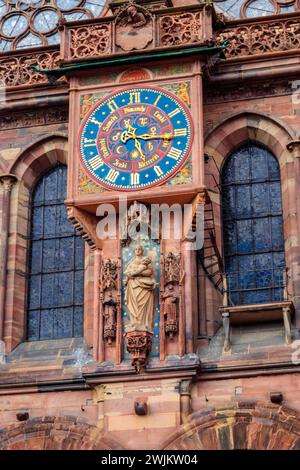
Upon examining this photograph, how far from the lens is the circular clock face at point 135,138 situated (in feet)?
73.9

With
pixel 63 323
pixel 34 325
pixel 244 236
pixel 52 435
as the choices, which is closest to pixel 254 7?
pixel 244 236

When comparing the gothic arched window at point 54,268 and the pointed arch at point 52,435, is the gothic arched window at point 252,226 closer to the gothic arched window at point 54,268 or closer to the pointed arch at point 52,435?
the gothic arched window at point 54,268

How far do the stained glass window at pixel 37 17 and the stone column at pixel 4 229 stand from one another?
10.9ft

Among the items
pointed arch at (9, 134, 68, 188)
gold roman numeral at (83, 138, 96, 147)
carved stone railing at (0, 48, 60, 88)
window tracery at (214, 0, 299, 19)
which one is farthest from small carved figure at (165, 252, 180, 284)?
window tracery at (214, 0, 299, 19)

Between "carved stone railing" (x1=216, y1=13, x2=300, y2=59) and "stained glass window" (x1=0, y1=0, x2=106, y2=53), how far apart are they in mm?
3209

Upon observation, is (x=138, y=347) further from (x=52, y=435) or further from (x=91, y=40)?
(x=91, y=40)

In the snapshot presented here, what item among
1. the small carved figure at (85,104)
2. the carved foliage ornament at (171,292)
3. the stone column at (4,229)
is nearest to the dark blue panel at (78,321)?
the stone column at (4,229)

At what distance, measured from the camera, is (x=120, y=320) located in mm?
21828

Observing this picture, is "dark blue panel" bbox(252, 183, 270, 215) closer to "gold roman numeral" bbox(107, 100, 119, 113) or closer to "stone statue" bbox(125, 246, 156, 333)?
"stone statue" bbox(125, 246, 156, 333)

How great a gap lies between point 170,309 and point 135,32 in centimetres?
530

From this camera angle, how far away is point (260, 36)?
2412 centimetres
